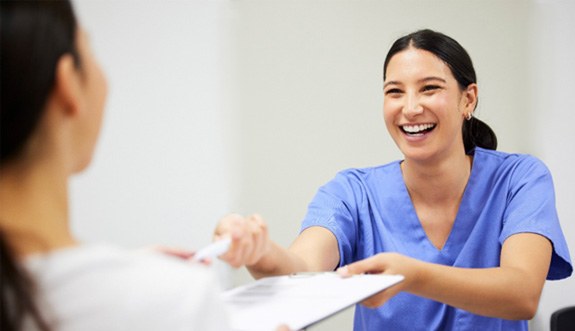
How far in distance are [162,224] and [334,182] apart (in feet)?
2.00

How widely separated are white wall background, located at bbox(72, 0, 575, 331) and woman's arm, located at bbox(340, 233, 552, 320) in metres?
0.85

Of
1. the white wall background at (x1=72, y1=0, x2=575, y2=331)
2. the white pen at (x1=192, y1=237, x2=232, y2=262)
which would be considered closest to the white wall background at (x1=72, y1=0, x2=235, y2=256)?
the white wall background at (x1=72, y1=0, x2=575, y2=331)

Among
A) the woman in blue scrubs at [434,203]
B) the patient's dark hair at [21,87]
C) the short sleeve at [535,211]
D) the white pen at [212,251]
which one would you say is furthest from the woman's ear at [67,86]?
the short sleeve at [535,211]

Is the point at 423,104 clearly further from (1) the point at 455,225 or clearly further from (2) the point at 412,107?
(1) the point at 455,225

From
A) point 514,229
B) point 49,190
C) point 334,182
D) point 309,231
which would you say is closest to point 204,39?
point 334,182

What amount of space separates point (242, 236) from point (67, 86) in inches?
15.5

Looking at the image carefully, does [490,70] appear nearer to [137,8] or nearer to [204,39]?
[204,39]

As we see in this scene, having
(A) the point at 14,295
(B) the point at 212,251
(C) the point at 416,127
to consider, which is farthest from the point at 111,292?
(C) the point at 416,127

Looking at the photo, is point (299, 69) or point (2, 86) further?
point (299, 69)

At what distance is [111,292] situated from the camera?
429mm

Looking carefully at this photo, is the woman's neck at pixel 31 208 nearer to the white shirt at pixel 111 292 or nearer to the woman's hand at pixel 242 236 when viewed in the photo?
the white shirt at pixel 111 292

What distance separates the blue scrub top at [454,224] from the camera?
1.12 metres

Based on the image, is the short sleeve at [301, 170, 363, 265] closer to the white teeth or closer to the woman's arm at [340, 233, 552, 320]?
the white teeth

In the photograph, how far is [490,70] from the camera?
6.07 feet
